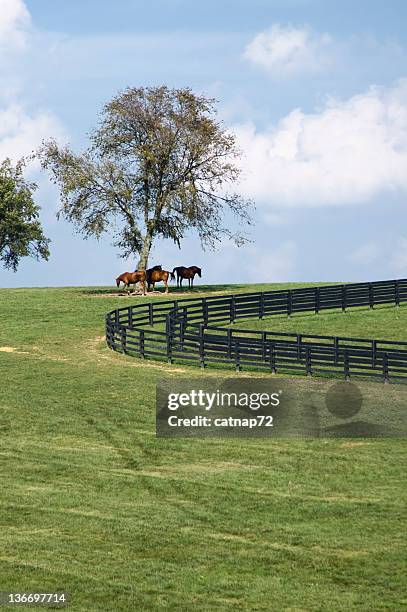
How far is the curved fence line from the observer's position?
34375mm

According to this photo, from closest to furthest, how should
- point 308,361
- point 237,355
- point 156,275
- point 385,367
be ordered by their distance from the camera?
point 385,367
point 308,361
point 237,355
point 156,275

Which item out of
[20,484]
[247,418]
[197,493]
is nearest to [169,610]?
[197,493]

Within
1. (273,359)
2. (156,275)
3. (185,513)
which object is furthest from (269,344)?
(156,275)

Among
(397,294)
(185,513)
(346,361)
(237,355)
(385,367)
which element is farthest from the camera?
(397,294)

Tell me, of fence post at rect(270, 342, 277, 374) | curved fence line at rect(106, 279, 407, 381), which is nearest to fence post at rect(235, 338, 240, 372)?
curved fence line at rect(106, 279, 407, 381)

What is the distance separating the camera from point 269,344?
35.8 metres

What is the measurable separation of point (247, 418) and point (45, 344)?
1875cm

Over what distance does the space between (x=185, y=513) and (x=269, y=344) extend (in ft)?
55.4

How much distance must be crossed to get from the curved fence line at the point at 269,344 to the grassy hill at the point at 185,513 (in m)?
2.54

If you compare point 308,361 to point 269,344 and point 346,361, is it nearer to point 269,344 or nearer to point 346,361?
point 269,344

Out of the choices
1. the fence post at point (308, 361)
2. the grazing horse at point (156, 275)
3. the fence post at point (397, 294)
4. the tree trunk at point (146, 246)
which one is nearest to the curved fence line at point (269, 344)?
the fence post at point (308, 361)

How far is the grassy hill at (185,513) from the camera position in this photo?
15656 mm

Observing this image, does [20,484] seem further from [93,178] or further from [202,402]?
[93,178]

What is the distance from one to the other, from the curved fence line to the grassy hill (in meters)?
2.54
